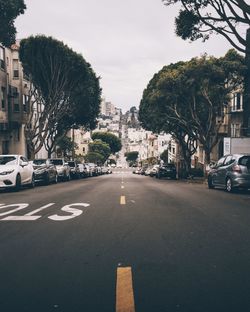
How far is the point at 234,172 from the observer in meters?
16.6

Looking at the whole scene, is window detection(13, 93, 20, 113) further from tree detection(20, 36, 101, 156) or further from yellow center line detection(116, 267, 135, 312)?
yellow center line detection(116, 267, 135, 312)

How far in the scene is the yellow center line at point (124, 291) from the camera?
3.57 meters

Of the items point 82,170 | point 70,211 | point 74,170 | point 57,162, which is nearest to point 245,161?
point 70,211

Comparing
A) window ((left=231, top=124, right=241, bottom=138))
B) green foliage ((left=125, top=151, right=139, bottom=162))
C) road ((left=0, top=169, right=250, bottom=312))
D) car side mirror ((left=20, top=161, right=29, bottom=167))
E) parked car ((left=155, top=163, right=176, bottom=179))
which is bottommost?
green foliage ((left=125, top=151, right=139, bottom=162))

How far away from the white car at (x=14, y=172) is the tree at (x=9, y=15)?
6042 mm

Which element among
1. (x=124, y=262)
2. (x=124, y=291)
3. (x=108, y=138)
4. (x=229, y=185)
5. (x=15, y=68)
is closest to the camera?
(x=124, y=291)

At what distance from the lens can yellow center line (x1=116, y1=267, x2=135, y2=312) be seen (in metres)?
3.57

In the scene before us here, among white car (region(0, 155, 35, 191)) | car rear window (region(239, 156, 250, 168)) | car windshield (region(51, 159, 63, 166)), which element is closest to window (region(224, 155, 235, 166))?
car rear window (region(239, 156, 250, 168))

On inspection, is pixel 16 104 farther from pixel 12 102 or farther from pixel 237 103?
pixel 237 103

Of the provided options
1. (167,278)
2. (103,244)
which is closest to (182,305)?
(167,278)

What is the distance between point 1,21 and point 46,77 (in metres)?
11.9

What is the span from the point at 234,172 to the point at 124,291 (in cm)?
1334

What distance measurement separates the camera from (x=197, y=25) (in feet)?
52.3

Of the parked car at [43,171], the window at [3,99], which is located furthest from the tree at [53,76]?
the parked car at [43,171]
